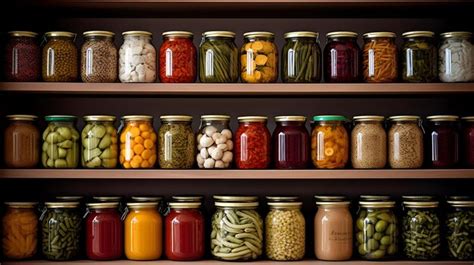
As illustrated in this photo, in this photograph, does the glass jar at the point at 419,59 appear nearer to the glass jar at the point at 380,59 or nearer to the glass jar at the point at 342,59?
the glass jar at the point at 380,59

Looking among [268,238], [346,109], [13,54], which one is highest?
[13,54]

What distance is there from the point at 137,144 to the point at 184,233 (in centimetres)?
30

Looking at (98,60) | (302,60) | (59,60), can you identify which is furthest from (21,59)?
(302,60)

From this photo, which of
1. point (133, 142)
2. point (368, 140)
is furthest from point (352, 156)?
point (133, 142)

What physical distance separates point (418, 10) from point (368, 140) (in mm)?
459

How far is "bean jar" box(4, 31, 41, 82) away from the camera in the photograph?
210 cm

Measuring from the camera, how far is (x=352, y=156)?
213cm

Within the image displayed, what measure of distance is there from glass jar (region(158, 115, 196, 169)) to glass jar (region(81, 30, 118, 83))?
21cm

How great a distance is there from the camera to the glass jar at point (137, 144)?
2.10 m

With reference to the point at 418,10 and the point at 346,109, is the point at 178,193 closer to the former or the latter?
the point at 346,109

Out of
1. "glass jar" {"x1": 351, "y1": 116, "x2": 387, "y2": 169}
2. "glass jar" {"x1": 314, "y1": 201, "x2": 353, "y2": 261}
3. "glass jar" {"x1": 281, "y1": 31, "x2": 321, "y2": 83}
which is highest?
"glass jar" {"x1": 281, "y1": 31, "x2": 321, "y2": 83}

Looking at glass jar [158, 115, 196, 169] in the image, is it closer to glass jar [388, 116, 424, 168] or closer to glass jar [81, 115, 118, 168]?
glass jar [81, 115, 118, 168]

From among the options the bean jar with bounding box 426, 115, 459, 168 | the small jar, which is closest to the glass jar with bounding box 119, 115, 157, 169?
the small jar

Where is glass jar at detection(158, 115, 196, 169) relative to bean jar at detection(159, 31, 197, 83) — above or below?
below
